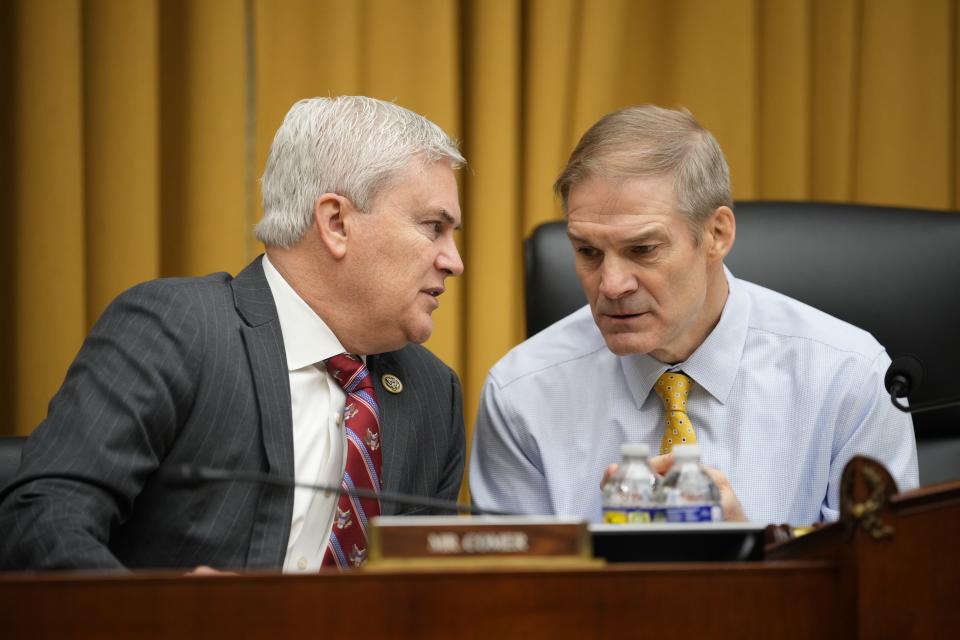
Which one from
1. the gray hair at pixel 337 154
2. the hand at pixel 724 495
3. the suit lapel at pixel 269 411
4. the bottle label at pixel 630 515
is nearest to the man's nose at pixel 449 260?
the gray hair at pixel 337 154

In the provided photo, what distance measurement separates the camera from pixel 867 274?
2109 millimetres

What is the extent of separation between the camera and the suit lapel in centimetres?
168

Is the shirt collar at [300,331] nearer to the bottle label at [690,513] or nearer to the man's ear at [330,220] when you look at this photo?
the man's ear at [330,220]

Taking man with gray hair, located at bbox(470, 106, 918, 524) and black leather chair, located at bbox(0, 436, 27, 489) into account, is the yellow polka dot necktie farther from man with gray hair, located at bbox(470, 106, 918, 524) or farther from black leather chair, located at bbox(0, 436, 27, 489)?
black leather chair, located at bbox(0, 436, 27, 489)

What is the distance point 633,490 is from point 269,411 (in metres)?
0.63

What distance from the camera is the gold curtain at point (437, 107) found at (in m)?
2.57

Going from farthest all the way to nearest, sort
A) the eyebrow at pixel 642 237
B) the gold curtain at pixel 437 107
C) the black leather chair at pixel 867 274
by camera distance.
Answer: the gold curtain at pixel 437 107 → the black leather chair at pixel 867 274 → the eyebrow at pixel 642 237

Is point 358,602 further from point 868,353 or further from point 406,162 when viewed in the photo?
point 868,353

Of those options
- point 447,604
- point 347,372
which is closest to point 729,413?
point 347,372

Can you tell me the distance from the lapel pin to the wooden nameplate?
96 centimetres

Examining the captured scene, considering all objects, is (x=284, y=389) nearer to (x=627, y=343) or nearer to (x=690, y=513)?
(x=627, y=343)

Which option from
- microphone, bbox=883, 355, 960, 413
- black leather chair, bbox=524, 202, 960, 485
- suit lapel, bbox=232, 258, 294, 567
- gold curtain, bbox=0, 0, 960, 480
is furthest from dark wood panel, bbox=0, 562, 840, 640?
gold curtain, bbox=0, 0, 960, 480

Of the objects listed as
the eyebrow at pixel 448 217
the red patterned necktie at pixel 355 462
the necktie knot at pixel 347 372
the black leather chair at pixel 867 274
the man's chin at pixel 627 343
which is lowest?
the red patterned necktie at pixel 355 462

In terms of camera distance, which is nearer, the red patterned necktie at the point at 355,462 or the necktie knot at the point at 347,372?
the red patterned necktie at the point at 355,462
